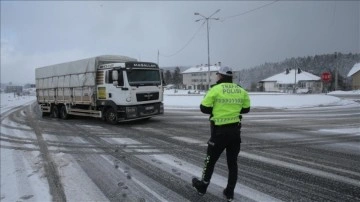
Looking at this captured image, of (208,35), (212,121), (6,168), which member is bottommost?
(6,168)

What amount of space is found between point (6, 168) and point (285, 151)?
6.83 meters

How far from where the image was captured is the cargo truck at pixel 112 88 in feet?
48.7

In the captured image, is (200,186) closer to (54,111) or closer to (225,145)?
(225,145)

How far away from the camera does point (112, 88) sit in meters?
15.1

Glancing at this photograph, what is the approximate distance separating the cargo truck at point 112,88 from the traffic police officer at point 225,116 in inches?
399

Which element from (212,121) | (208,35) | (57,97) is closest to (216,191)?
(212,121)

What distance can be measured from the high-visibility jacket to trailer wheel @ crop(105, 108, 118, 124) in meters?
10.8

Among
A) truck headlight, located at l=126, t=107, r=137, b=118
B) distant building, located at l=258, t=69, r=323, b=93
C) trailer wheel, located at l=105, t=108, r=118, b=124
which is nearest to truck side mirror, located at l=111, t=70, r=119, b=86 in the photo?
truck headlight, located at l=126, t=107, r=137, b=118

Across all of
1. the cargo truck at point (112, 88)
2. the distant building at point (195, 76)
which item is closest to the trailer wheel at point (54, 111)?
the cargo truck at point (112, 88)

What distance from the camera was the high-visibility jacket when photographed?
4.91m

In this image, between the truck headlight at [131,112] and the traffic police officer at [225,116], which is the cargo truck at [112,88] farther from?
the traffic police officer at [225,116]

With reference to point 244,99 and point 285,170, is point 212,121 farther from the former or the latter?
point 285,170

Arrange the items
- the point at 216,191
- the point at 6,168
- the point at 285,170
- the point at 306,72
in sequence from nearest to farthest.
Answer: the point at 216,191
the point at 285,170
the point at 6,168
the point at 306,72

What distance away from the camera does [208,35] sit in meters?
35.0
